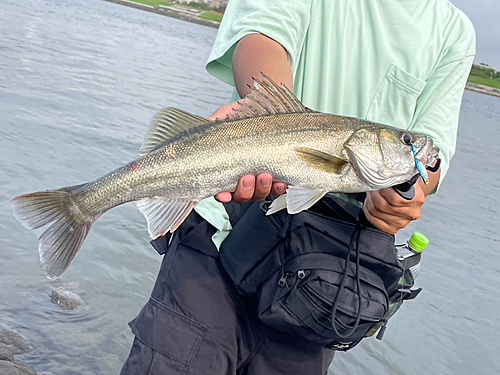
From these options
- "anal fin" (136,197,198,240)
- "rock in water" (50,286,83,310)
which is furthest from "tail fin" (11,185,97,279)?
"rock in water" (50,286,83,310)

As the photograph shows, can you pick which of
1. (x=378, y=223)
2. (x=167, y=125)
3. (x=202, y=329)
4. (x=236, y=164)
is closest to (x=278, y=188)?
(x=236, y=164)

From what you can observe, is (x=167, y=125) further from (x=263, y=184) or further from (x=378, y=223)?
(x=378, y=223)

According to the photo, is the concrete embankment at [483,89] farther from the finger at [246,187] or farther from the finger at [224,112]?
the finger at [246,187]

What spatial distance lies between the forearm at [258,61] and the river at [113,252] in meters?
2.84

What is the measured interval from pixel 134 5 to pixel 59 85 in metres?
80.2

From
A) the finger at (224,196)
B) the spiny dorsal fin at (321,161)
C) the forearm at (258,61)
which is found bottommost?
the finger at (224,196)

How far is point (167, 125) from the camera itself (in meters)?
2.33

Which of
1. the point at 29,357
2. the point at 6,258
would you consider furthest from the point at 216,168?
the point at 6,258

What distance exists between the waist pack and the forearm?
0.64 m

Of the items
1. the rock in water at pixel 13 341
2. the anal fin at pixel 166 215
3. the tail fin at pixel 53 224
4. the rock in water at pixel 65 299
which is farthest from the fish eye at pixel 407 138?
the rock in water at pixel 65 299

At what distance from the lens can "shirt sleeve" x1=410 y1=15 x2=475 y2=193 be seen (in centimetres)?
277

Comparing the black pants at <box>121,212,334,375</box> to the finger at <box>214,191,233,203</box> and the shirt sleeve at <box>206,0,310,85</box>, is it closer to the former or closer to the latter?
the finger at <box>214,191,233,203</box>

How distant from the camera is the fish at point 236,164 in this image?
2195mm

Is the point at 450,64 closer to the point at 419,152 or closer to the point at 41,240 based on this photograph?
the point at 419,152
